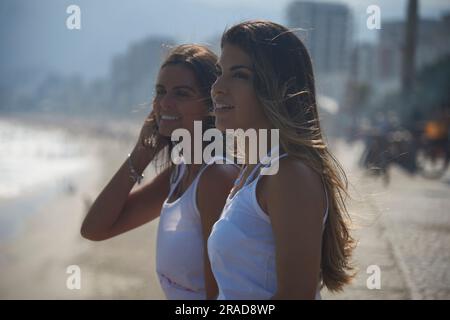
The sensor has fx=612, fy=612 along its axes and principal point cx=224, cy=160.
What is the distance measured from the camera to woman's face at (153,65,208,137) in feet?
8.29

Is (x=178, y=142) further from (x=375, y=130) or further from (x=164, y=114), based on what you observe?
(x=375, y=130)

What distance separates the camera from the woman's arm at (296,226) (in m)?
1.71

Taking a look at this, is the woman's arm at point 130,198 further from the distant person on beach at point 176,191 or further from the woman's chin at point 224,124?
the woman's chin at point 224,124

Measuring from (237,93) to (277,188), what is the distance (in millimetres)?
416

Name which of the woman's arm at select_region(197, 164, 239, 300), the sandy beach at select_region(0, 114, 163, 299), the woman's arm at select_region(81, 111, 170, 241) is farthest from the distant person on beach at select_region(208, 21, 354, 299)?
the sandy beach at select_region(0, 114, 163, 299)

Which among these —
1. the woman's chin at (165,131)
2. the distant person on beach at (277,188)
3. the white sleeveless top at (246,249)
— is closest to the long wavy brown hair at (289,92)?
the distant person on beach at (277,188)

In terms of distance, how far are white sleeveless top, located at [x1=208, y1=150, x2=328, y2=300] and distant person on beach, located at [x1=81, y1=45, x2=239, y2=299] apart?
1.19 ft

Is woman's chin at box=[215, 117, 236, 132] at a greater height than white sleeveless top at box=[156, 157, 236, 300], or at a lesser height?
greater

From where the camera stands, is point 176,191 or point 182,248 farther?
point 176,191

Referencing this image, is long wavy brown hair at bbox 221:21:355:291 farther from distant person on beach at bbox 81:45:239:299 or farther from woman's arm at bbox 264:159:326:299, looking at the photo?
distant person on beach at bbox 81:45:239:299

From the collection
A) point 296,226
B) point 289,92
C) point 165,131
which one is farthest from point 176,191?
point 296,226

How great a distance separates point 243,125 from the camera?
2.03m

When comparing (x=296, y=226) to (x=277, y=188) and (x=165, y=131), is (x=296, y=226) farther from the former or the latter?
(x=165, y=131)

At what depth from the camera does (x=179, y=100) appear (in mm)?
2535
